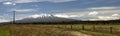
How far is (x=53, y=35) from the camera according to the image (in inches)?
1564

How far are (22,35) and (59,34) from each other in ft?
25.8

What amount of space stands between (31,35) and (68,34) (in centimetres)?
800

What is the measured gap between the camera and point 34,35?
137 feet

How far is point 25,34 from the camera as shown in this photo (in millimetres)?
44688

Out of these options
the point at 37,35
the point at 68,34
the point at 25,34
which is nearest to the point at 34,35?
the point at 37,35

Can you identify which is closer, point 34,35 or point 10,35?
point 34,35

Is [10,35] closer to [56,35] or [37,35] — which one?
[37,35]

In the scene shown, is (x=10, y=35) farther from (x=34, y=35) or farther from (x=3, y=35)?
(x=34, y=35)

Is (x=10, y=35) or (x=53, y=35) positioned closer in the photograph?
(x=53, y=35)

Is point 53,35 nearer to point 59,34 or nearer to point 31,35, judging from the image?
point 59,34

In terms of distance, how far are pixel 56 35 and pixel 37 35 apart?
11.8 ft

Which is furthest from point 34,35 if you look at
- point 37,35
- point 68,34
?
point 68,34

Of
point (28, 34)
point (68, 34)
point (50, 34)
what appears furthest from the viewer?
point (28, 34)

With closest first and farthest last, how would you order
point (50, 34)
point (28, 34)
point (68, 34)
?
1. point (68, 34)
2. point (50, 34)
3. point (28, 34)
